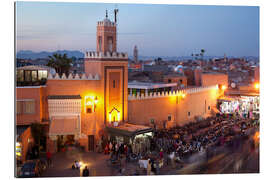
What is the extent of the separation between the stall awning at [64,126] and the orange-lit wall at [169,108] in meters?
2.72

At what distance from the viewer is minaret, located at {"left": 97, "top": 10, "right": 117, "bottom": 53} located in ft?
36.6

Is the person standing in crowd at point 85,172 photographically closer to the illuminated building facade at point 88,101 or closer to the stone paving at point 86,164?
the stone paving at point 86,164

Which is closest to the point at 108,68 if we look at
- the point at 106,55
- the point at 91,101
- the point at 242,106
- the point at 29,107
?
the point at 106,55

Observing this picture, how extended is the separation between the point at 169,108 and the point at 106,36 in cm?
483

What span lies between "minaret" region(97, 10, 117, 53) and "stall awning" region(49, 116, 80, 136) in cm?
279

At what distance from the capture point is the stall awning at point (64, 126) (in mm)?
9755

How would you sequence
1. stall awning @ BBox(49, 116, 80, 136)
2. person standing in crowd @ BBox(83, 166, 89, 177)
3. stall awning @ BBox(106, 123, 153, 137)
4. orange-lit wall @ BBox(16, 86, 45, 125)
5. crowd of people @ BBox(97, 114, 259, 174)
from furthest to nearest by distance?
stall awning @ BBox(106, 123, 153, 137)
crowd of people @ BBox(97, 114, 259, 174)
orange-lit wall @ BBox(16, 86, 45, 125)
stall awning @ BBox(49, 116, 80, 136)
person standing in crowd @ BBox(83, 166, 89, 177)

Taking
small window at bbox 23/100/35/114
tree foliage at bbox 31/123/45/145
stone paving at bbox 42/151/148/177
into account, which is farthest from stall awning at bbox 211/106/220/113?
small window at bbox 23/100/35/114

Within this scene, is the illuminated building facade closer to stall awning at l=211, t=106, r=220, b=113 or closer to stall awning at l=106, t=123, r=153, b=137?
stall awning at l=106, t=123, r=153, b=137

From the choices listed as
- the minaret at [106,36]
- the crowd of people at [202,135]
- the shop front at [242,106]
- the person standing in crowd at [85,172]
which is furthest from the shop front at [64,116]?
the shop front at [242,106]

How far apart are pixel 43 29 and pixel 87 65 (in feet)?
6.57

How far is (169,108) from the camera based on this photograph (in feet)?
46.5
